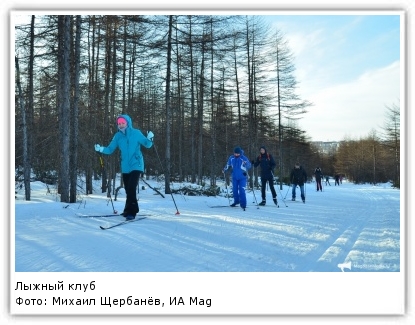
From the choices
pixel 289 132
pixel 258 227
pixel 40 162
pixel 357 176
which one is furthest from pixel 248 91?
pixel 357 176

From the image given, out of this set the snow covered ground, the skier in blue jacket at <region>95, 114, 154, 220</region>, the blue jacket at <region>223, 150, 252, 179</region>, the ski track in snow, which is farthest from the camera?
the blue jacket at <region>223, 150, 252, 179</region>

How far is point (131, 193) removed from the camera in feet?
19.9

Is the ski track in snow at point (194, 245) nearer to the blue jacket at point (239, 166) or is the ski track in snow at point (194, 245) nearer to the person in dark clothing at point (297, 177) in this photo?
the blue jacket at point (239, 166)

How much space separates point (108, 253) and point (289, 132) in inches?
1038

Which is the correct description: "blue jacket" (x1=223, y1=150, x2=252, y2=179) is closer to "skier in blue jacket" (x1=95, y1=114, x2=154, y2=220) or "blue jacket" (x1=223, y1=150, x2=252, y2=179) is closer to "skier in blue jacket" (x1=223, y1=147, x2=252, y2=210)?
"skier in blue jacket" (x1=223, y1=147, x2=252, y2=210)

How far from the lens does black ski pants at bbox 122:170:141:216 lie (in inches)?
237

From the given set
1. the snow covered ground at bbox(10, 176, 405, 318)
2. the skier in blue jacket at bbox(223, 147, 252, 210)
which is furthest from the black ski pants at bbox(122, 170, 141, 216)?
the skier in blue jacket at bbox(223, 147, 252, 210)

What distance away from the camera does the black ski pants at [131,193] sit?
6008mm

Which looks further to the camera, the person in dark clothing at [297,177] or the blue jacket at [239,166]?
the person in dark clothing at [297,177]

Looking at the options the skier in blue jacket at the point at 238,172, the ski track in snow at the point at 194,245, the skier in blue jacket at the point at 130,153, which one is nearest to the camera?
the ski track in snow at the point at 194,245

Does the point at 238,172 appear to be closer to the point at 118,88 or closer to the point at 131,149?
the point at 131,149
